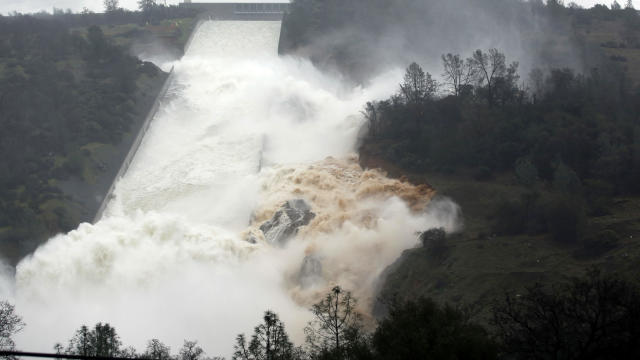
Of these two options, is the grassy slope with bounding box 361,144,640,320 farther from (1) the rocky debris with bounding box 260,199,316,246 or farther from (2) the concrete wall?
(2) the concrete wall

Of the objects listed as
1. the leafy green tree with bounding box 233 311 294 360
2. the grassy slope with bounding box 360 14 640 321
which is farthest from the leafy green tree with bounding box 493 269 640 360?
the grassy slope with bounding box 360 14 640 321

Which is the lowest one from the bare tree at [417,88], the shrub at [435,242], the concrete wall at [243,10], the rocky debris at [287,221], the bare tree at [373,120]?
the shrub at [435,242]

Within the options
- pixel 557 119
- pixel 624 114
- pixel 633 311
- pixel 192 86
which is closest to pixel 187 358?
pixel 633 311

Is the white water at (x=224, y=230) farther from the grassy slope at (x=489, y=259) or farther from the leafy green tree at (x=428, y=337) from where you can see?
the leafy green tree at (x=428, y=337)

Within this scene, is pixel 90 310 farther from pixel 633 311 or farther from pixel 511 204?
pixel 633 311

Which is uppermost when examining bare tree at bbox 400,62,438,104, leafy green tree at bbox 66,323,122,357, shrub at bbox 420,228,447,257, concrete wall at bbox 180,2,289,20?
concrete wall at bbox 180,2,289,20

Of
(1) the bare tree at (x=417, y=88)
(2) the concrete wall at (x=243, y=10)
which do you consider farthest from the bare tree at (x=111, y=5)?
(1) the bare tree at (x=417, y=88)

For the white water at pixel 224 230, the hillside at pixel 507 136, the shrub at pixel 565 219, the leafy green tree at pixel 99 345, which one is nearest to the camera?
the leafy green tree at pixel 99 345
